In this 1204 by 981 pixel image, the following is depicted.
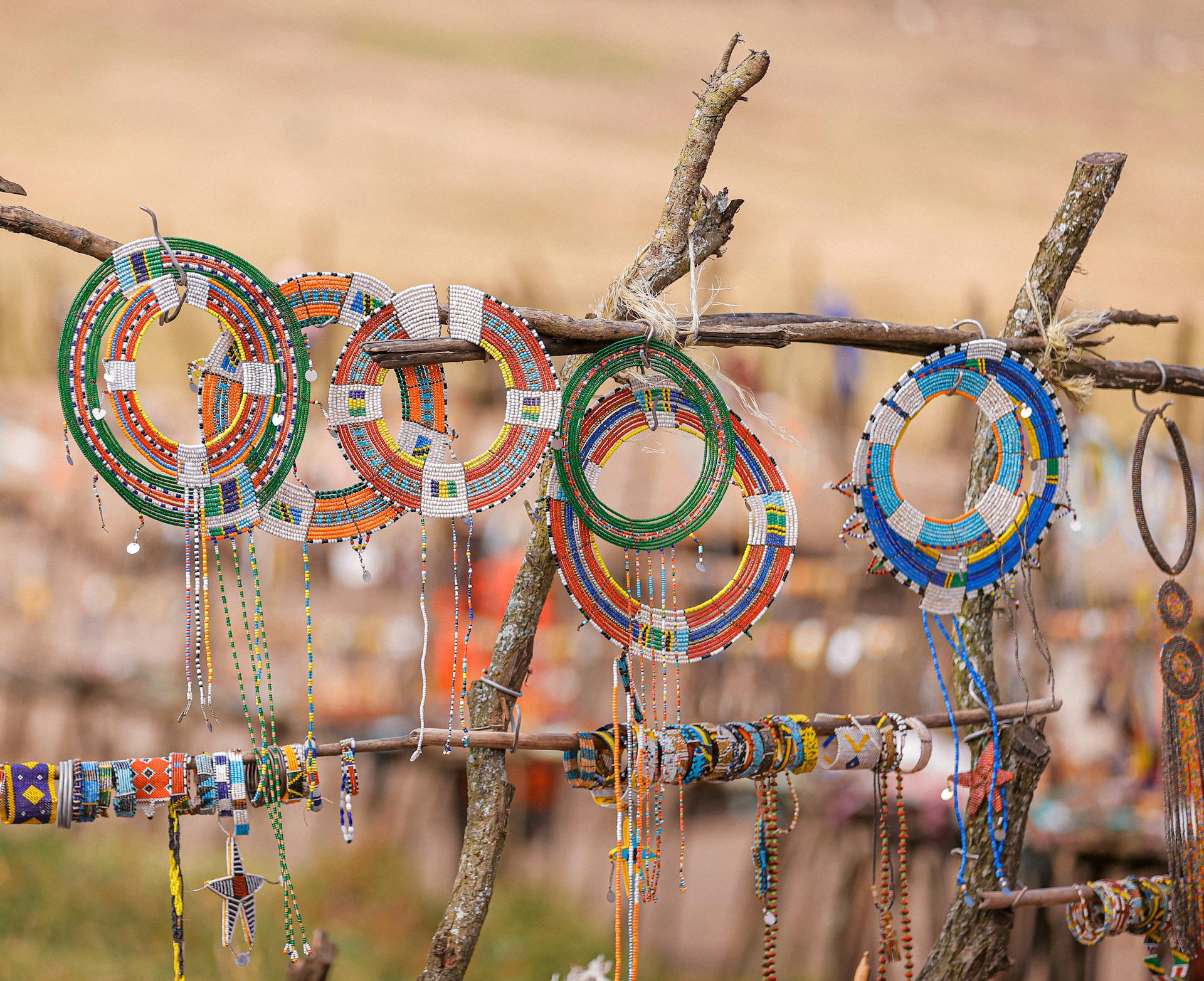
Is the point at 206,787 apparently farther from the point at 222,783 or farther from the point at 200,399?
the point at 200,399

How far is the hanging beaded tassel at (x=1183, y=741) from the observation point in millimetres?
3018

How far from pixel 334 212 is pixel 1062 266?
3.98m

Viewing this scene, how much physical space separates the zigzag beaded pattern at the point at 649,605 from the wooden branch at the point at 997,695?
2.16ft

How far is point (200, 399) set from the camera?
223 centimetres

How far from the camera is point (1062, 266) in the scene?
2.99 metres

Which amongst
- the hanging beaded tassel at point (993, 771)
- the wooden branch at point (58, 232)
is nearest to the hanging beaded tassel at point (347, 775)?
the wooden branch at point (58, 232)

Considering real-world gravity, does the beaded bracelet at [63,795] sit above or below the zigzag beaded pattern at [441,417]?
below

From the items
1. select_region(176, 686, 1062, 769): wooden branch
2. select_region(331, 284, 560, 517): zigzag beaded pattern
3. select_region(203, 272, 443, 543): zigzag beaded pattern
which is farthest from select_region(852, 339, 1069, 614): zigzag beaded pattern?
select_region(203, 272, 443, 543): zigzag beaded pattern

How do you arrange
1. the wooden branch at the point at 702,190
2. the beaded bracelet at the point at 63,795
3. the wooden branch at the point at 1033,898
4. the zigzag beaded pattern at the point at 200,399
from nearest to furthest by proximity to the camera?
1. the zigzag beaded pattern at the point at 200,399
2. the beaded bracelet at the point at 63,795
3. the wooden branch at the point at 702,190
4. the wooden branch at the point at 1033,898

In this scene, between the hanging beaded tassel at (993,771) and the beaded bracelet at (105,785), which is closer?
A: the beaded bracelet at (105,785)

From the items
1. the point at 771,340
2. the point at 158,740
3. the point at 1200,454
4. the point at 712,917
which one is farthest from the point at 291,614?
the point at 1200,454

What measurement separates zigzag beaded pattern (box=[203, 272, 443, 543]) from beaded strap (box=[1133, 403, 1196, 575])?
1.66 m

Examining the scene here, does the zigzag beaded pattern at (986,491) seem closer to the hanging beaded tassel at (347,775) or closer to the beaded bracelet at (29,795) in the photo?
the hanging beaded tassel at (347,775)

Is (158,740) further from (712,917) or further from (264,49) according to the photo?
(264,49)
